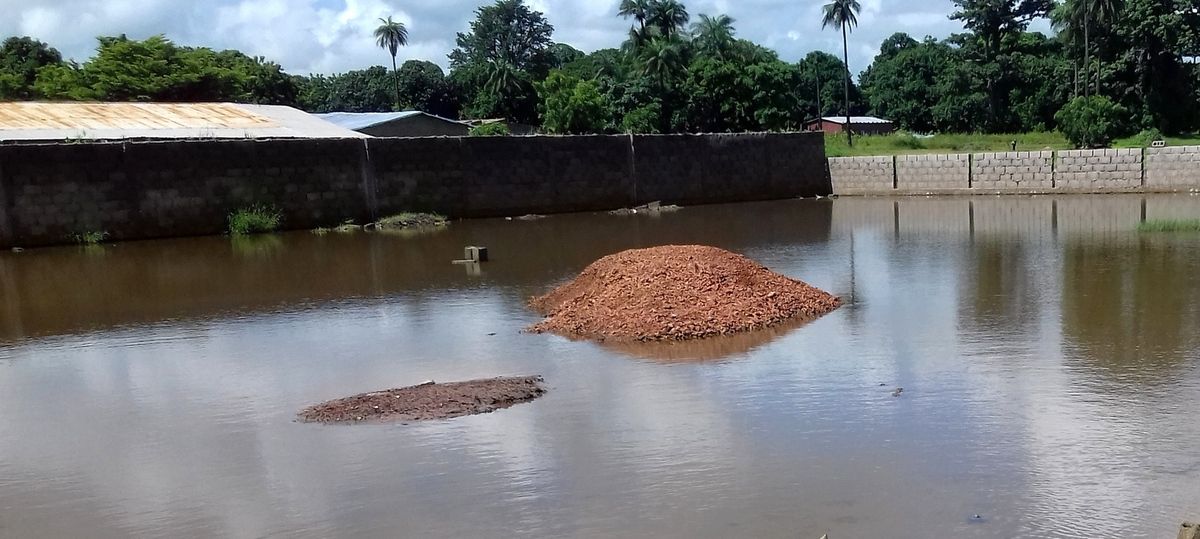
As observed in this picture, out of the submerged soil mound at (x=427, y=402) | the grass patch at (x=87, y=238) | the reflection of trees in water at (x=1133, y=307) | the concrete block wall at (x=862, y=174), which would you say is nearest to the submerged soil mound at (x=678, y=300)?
the submerged soil mound at (x=427, y=402)

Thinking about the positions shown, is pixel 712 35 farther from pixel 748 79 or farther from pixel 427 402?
pixel 427 402

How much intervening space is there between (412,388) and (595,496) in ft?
8.58

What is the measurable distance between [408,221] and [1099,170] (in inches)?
703

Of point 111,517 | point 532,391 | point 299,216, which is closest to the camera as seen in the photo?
point 111,517

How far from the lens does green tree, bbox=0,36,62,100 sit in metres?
41.3

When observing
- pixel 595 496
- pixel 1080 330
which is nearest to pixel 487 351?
pixel 595 496

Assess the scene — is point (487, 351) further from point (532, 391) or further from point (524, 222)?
point (524, 222)

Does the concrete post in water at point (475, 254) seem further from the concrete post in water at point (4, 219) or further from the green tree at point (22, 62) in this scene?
the green tree at point (22, 62)

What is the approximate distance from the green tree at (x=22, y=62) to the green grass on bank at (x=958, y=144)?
109 ft

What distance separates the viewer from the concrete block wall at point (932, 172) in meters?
27.8

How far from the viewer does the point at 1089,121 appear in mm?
34312

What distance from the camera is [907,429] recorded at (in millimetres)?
6164

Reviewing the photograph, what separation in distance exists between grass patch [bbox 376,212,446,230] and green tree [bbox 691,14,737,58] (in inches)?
1495

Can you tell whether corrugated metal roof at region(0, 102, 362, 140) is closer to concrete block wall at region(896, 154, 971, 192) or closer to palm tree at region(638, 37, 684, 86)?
concrete block wall at region(896, 154, 971, 192)
